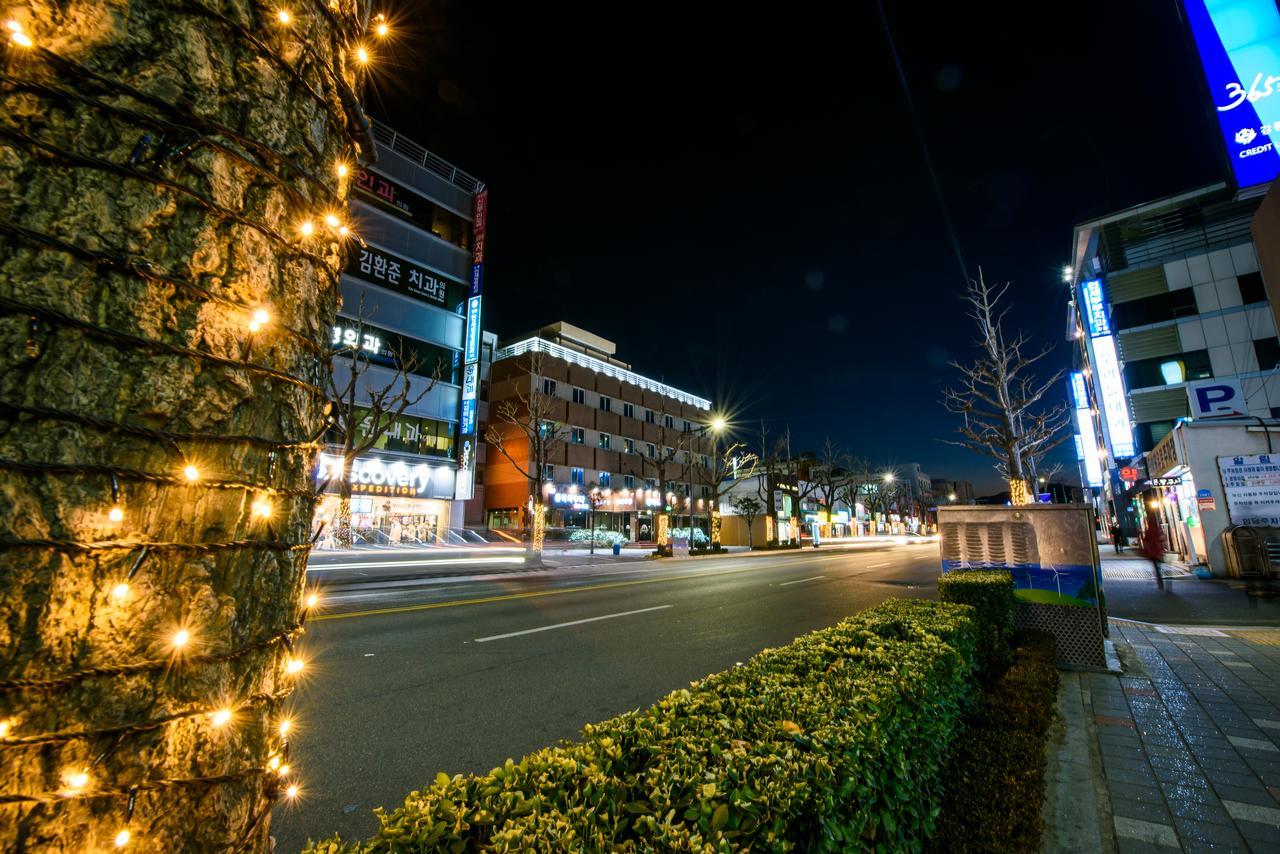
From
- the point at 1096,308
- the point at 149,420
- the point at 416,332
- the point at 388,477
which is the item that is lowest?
the point at 149,420

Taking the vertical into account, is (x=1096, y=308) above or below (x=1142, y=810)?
above

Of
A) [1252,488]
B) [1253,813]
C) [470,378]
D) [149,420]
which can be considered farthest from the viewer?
[470,378]

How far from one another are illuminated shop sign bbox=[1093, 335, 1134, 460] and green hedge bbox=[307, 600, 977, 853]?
118 feet

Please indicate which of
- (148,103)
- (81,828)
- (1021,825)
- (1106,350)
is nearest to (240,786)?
(81,828)

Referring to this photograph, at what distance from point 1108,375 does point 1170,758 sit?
35902 millimetres

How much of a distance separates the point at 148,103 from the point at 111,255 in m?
0.33

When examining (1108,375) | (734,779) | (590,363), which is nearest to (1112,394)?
(1108,375)

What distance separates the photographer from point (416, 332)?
32.8 m

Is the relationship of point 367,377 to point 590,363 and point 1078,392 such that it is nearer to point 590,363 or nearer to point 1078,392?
point 590,363

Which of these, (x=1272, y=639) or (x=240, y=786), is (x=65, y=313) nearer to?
(x=240, y=786)

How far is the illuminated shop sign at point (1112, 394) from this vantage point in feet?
97.5

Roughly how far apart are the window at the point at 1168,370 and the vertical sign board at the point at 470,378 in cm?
3890

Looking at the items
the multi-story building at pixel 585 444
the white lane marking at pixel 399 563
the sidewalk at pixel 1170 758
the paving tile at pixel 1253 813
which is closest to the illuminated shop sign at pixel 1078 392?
the multi-story building at pixel 585 444

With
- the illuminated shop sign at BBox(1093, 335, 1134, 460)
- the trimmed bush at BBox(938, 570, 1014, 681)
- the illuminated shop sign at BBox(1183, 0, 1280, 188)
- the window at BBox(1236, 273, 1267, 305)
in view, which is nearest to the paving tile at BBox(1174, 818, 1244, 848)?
the trimmed bush at BBox(938, 570, 1014, 681)
